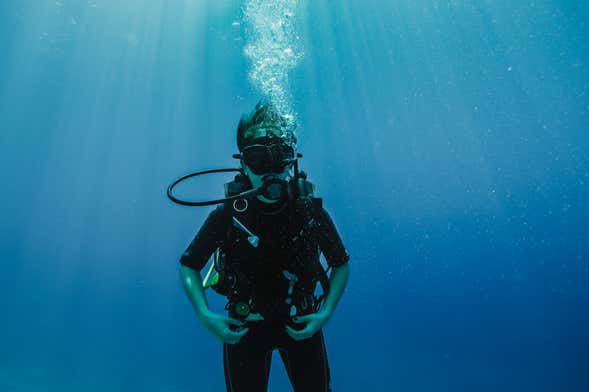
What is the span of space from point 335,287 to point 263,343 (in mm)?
590

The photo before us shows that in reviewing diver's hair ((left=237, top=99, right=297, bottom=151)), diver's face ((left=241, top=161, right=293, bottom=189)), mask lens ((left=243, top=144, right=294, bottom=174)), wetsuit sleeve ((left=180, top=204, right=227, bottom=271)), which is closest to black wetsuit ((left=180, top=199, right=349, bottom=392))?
wetsuit sleeve ((left=180, top=204, right=227, bottom=271))

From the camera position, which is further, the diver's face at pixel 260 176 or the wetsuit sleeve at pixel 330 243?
the wetsuit sleeve at pixel 330 243

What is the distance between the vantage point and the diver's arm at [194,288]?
85.6 inches

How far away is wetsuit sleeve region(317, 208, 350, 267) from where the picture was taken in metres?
2.49

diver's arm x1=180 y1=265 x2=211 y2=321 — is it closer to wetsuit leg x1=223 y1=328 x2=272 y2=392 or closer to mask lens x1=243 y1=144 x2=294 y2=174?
wetsuit leg x1=223 y1=328 x2=272 y2=392

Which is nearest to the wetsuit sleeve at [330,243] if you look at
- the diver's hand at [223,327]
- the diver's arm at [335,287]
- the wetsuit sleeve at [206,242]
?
the diver's arm at [335,287]

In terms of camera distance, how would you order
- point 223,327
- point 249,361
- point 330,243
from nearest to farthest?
point 223,327 < point 249,361 < point 330,243

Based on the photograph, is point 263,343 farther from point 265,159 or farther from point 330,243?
point 265,159

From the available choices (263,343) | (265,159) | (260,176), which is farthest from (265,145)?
(263,343)

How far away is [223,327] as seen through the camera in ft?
6.61

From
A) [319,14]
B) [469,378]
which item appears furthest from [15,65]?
[469,378]

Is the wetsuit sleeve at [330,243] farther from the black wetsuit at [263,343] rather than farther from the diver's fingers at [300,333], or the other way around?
the diver's fingers at [300,333]

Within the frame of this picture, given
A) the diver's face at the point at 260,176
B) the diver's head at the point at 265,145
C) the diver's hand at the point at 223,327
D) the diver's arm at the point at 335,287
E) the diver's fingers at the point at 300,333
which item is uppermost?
the diver's head at the point at 265,145

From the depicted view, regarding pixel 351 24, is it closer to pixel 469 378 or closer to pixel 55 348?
pixel 469 378
